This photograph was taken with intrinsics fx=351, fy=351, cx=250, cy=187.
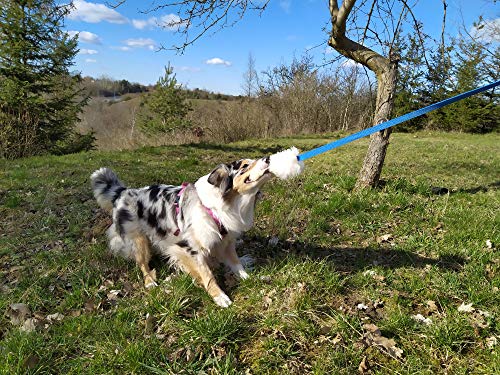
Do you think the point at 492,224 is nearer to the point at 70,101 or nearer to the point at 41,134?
the point at 41,134

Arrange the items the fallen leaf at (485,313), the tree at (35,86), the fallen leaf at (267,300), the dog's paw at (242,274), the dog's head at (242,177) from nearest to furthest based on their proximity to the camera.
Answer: the fallen leaf at (485,313) → the dog's head at (242,177) → the fallen leaf at (267,300) → the dog's paw at (242,274) → the tree at (35,86)

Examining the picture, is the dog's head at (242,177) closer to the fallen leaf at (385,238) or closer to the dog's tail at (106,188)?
the dog's tail at (106,188)

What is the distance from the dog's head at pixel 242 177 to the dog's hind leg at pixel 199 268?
0.72 m

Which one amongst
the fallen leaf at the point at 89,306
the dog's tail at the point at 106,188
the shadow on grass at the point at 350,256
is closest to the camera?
the fallen leaf at the point at 89,306

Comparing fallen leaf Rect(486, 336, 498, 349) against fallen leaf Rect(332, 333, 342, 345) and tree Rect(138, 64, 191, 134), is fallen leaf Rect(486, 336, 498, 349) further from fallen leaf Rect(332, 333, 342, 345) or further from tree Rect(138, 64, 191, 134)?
tree Rect(138, 64, 191, 134)

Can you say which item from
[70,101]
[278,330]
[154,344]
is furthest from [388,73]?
[70,101]

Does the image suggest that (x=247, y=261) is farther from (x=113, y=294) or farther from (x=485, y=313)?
(x=485, y=313)

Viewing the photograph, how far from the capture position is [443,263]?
3.81 metres

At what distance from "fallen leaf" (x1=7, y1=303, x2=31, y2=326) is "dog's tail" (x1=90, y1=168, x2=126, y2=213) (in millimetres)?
1327

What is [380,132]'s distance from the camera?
18.7ft

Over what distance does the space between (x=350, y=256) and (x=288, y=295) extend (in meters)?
1.32

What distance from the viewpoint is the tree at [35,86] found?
46.5 ft

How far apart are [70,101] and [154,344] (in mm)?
19030

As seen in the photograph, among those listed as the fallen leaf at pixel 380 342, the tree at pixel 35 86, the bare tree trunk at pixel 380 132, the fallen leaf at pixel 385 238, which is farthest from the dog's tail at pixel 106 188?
the tree at pixel 35 86
